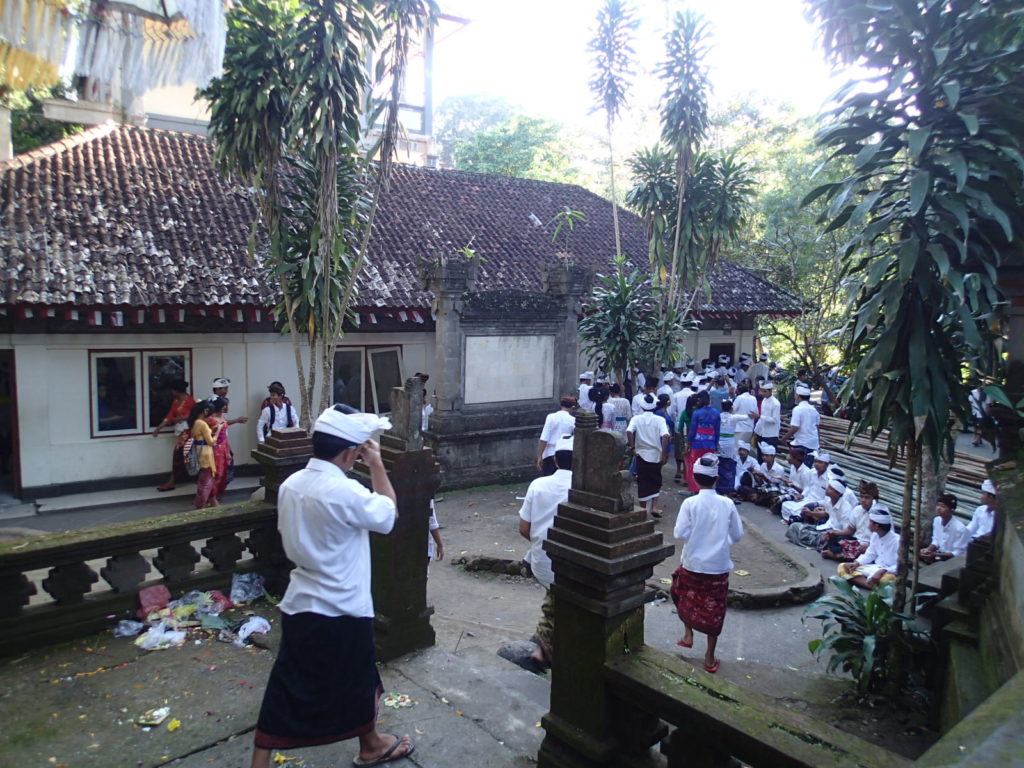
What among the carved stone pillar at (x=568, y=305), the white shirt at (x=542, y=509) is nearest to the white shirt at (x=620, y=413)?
the carved stone pillar at (x=568, y=305)

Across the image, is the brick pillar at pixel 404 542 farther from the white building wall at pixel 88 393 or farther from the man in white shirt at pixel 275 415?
the white building wall at pixel 88 393

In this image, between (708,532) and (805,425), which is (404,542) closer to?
(708,532)

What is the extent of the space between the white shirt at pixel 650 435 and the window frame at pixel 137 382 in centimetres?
736

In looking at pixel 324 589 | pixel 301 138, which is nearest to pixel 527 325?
pixel 301 138

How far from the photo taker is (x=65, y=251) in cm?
1083

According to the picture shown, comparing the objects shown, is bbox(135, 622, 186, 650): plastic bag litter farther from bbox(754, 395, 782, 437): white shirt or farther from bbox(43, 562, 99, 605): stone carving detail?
bbox(754, 395, 782, 437): white shirt

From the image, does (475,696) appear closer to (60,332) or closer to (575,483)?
(575,483)

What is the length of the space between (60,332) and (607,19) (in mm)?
11411

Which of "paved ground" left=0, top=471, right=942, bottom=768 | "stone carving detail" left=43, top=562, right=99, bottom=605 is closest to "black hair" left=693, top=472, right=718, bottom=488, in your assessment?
"paved ground" left=0, top=471, right=942, bottom=768

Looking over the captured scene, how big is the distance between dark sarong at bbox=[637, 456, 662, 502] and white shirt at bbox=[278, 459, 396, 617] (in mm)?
6814

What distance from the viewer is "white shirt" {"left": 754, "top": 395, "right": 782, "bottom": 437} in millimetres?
12391

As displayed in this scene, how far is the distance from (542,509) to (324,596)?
6.84 feet

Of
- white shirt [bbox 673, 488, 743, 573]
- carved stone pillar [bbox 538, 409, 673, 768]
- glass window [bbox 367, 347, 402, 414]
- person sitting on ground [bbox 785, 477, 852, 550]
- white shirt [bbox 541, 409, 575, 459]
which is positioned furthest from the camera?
glass window [bbox 367, 347, 402, 414]

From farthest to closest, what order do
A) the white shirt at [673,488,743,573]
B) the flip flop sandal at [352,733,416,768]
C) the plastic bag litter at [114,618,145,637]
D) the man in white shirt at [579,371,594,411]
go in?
the man in white shirt at [579,371,594,411] < the white shirt at [673,488,743,573] < the plastic bag litter at [114,618,145,637] < the flip flop sandal at [352,733,416,768]
